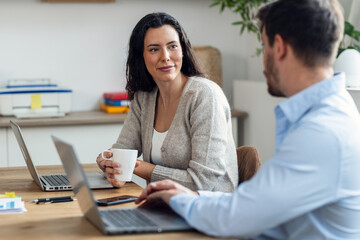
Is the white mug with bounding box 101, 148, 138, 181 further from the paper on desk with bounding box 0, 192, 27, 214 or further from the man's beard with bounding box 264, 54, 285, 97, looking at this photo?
A: the man's beard with bounding box 264, 54, 285, 97

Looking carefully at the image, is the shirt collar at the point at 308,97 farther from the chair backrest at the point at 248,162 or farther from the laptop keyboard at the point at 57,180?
the laptop keyboard at the point at 57,180

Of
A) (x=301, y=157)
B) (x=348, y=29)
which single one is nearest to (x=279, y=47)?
(x=301, y=157)

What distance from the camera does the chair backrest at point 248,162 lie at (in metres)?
2.06

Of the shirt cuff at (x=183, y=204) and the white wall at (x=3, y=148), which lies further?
the white wall at (x=3, y=148)

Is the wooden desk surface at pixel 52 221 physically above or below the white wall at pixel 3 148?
above

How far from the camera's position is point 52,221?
1.46m

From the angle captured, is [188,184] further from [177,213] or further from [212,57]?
[212,57]

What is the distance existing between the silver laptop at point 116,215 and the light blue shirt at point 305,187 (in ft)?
0.16

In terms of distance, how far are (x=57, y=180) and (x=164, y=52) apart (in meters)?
0.62

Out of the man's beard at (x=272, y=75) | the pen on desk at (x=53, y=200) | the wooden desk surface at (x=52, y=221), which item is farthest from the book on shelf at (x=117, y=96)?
the man's beard at (x=272, y=75)

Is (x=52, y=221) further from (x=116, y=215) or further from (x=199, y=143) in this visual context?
(x=199, y=143)

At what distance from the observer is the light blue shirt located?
1199mm

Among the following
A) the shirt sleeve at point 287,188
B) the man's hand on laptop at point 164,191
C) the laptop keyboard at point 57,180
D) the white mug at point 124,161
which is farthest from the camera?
the laptop keyboard at point 57,180

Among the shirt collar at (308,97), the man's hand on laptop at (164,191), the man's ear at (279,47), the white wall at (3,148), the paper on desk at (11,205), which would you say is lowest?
the white wall at (3,148)
